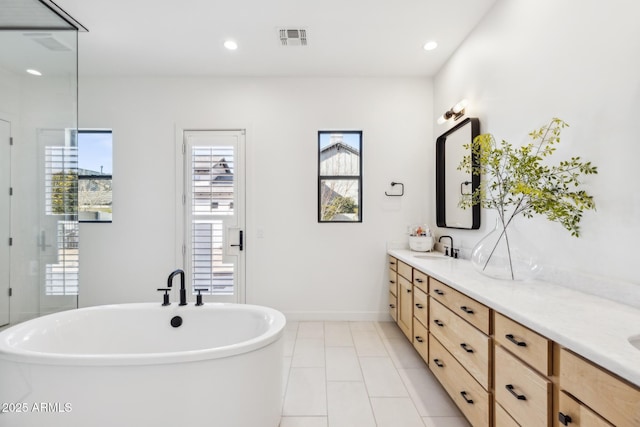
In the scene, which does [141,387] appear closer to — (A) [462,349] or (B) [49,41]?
(A) [462,349]

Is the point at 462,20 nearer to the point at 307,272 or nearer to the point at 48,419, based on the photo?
the point at 307,272

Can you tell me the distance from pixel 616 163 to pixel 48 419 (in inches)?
115

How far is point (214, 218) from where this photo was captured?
11.2ft

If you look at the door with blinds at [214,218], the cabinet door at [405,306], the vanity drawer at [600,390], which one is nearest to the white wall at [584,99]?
the vanity drawer at [600,390]

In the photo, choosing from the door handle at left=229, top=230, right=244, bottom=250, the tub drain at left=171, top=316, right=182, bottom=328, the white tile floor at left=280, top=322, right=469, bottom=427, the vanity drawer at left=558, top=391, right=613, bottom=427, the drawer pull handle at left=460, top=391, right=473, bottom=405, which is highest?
the door handle at left=229, top=230, right=244, bottom=250

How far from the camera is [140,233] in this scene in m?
3.40

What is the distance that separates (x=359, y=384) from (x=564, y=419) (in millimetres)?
1431

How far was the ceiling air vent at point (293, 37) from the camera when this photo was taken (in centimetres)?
259

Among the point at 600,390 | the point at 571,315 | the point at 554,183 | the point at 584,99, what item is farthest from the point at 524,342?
the point at 584,99

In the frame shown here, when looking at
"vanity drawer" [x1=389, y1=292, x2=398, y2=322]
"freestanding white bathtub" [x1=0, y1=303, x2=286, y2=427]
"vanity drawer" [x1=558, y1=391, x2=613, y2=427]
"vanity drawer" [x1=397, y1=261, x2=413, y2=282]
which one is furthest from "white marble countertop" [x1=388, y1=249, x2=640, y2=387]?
"vanity drawer" [x1=389, y1=292, x2=398, y2=322]

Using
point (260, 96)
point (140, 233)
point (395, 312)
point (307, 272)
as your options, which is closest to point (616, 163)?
point (395, 312)

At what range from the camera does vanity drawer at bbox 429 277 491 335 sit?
56.8 inches

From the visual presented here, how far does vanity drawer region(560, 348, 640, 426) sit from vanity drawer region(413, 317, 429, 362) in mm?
1325

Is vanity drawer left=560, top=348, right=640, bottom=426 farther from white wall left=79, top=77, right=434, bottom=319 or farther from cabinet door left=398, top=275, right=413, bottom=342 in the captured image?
white wall left=79, top=77, right=434, bottom=319
